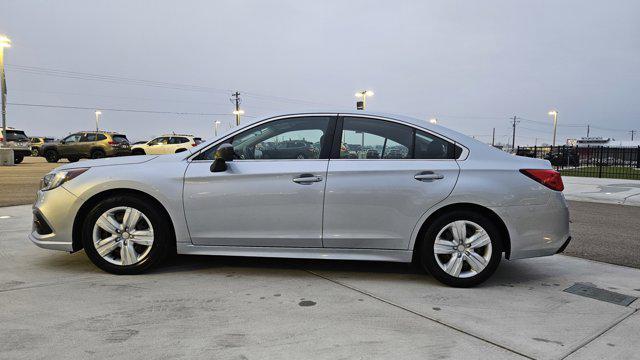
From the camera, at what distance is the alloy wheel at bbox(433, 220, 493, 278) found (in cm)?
399

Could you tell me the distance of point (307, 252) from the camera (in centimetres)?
412

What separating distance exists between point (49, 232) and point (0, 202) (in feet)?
18.8

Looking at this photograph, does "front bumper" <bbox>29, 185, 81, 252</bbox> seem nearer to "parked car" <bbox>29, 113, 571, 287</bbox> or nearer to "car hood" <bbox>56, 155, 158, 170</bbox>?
"parked car" <bbox>29, 113, 571, 287</bbox>

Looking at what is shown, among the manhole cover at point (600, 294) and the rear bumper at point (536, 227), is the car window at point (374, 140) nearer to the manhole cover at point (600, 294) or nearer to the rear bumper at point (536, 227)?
the rear bumper at point (536, 227)

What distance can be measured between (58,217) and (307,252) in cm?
227

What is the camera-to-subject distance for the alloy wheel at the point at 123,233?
4.15 metres

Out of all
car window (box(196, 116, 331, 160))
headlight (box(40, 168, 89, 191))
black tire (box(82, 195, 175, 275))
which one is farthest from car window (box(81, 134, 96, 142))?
car window (box(196, 116, 331, 160))

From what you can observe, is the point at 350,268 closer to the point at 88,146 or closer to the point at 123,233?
the point at 123,233

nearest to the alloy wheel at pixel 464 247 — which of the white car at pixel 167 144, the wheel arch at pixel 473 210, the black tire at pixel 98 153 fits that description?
the wheel arch at pixel 473 210

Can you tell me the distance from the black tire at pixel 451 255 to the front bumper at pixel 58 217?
3.15 metres

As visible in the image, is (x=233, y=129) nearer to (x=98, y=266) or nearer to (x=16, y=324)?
(x=98, y=266)

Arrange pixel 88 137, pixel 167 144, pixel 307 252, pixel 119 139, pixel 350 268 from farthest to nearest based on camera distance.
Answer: pixel 167 144, pixel 119 139, pixel 88 137, pixel 350 268, pixel 307 252

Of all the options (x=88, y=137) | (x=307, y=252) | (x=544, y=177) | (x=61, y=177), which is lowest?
(x=307, y=252)

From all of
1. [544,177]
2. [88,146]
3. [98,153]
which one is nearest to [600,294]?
[544,177]
